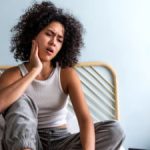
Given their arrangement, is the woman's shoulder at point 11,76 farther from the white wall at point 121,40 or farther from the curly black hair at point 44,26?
the white wall at point 121,40

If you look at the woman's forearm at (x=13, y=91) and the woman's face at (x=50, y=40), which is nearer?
the woman's forearm at (x=13, y=91)

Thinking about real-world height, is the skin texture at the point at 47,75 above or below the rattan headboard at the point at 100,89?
above

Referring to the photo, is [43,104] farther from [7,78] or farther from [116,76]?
[116,76]

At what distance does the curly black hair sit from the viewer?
1428 millimetres

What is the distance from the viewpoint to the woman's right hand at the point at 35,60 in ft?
4.40

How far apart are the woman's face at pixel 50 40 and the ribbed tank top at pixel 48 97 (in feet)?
0.33

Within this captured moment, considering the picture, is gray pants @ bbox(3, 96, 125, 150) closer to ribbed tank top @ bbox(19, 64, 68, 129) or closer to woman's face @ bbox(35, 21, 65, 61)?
ribbed tank top @ bbox(19, 64, 68, 129)

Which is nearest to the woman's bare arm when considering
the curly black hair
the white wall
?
the curly black hair

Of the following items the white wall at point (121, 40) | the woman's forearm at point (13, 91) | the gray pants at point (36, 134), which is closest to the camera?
the gray pants at point (36, 134)

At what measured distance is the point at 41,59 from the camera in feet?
4.63

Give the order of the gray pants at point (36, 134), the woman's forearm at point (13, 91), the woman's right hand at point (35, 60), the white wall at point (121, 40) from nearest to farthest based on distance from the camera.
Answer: the gray pants at point (36, 134), the woman's forearm at point (13, 91), the woman's right hand at point (35, 60), the white wall at point (121, 40)

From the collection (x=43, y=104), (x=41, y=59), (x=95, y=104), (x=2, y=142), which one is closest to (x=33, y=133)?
(x=2, y=142)

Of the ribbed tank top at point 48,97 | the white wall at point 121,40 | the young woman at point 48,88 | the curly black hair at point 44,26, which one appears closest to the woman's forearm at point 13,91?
the young woman at point 48,88

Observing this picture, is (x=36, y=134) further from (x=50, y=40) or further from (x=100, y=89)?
(x=100, y=89)
